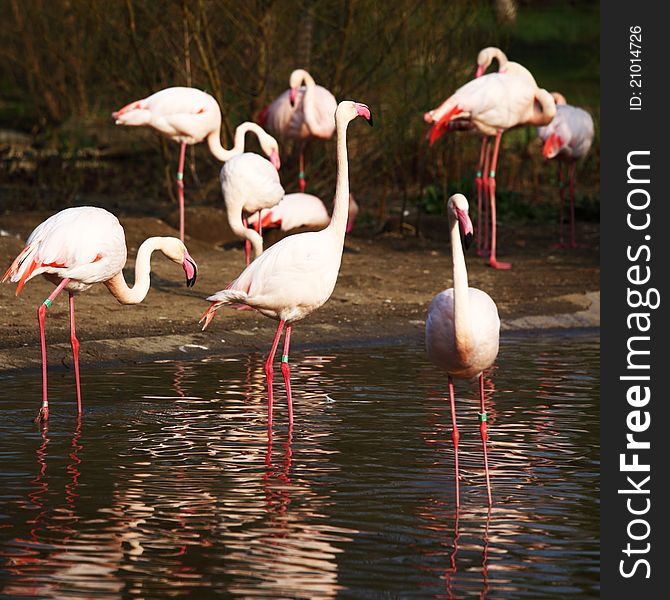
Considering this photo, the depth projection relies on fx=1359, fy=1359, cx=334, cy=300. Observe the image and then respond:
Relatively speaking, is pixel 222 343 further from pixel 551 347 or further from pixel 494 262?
pixel 494 262

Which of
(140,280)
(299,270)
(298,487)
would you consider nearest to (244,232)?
(140,280)

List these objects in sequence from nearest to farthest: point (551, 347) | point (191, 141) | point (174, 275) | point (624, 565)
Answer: point (624, 565) → point (551, 347) → point (174, 275) → point (191, 141)

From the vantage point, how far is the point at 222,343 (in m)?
8.98

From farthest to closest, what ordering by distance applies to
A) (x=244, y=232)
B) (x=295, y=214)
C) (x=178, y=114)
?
(x=295, y=214) → (x=178, y=114) → (x=244, y=232)

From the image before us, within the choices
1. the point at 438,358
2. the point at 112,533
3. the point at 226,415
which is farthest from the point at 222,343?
the point at 112,533

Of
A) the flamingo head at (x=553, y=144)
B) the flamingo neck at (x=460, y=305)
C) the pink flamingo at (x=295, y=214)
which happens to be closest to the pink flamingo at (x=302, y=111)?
the pink flamingo at (x=295, y=214)

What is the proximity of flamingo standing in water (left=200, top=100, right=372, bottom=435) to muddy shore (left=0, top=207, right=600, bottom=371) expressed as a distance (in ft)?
5.48

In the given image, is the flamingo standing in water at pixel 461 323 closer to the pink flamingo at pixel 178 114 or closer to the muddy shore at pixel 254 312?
the muddy shore at pixel 254 312

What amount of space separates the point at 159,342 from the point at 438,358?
11.1 ft

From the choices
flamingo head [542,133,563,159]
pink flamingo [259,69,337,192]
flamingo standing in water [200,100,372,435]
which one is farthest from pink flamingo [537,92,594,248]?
flamingo standing in water [200,100,372,435]

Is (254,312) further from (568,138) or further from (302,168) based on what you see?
(568,138)

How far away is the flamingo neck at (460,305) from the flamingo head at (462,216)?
0.17 feet

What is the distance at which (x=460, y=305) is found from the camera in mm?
5449

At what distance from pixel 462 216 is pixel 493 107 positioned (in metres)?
6.95
